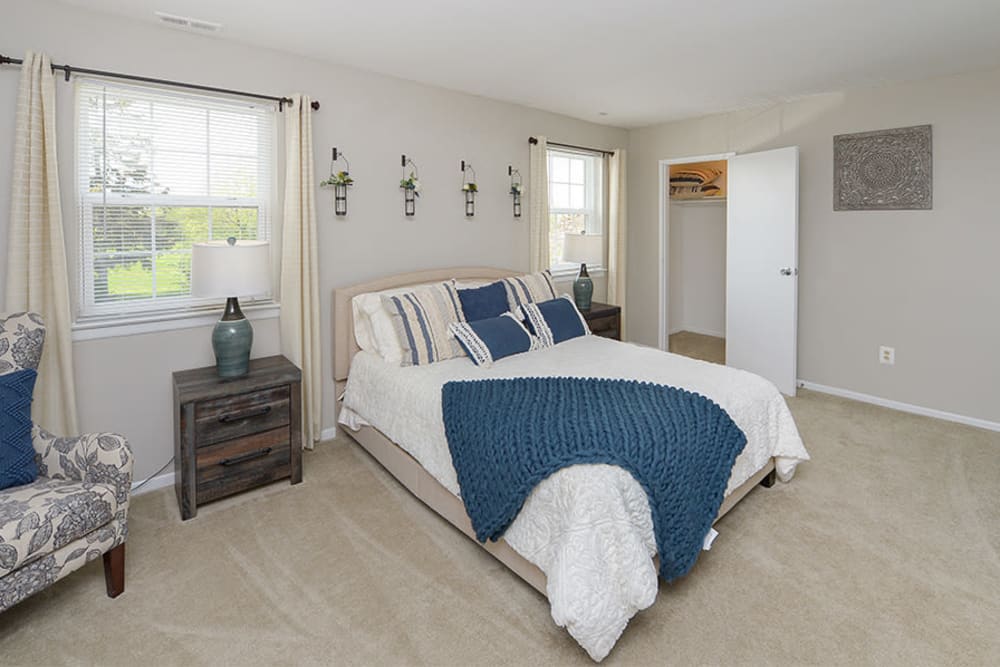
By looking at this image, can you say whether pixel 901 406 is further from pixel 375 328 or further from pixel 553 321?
pixel 375 328

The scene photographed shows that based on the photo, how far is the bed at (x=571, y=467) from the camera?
1.71 m

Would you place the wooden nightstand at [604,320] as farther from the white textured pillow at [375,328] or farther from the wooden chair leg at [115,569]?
the wooden chair leg at [115,569]

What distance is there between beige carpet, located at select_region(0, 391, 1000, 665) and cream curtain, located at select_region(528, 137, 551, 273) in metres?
2.52

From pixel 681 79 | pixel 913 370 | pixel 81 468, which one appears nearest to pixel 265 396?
pixel 81 468

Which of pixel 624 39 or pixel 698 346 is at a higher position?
pixel 624 39

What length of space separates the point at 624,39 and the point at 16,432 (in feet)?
10.8

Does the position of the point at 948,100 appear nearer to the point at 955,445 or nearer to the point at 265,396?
the point at 955,445

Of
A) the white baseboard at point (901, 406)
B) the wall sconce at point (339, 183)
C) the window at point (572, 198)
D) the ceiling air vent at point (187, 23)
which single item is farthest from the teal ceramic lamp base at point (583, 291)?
the ceiling air vent at point (187, 23)

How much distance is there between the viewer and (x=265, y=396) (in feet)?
9.23

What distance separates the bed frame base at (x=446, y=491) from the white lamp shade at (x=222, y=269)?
1.07m

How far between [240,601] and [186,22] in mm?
2716

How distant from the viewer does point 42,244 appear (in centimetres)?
253

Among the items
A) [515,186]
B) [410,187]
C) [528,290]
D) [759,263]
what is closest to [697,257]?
[759,263]

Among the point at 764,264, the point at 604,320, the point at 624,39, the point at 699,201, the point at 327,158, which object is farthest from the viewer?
the point at 699,201
